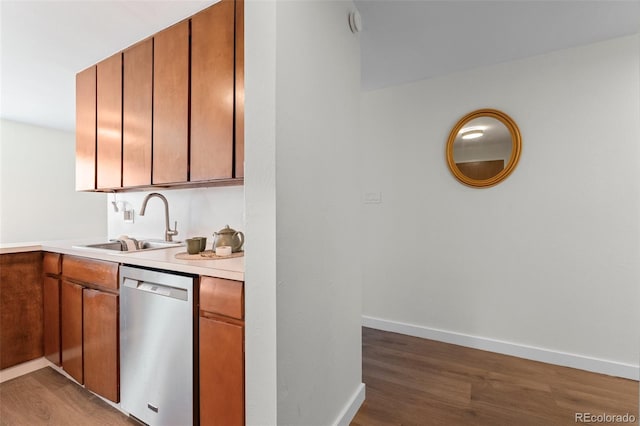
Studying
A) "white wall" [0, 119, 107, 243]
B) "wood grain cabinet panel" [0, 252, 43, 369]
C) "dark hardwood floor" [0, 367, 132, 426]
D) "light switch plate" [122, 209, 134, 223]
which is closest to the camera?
"dark hardwood floor" [0, 367, 132, 426]

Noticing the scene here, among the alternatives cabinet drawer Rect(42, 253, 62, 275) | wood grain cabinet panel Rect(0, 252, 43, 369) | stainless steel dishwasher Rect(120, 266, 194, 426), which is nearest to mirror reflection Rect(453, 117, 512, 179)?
stainless steel dishwasher Rect(120, 266, 194, 426)

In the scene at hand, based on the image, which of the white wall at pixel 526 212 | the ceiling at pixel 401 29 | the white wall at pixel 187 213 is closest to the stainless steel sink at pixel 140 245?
the white wall at pixel 187 213

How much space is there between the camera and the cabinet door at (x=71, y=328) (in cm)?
181

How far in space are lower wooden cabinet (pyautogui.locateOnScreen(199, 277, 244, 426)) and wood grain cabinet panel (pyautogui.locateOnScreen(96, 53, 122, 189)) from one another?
1504 mm

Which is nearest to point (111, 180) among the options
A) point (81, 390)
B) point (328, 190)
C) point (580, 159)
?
point (81, 390)

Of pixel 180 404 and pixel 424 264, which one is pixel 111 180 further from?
pixel 424 264

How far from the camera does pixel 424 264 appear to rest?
266cm

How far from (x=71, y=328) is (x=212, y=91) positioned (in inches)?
69.0

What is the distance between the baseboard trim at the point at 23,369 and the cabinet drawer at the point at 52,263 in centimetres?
65

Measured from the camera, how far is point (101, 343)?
1670 millimetres

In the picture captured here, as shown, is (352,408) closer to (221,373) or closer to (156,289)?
(221,373)

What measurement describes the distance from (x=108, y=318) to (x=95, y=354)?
11.2 inches

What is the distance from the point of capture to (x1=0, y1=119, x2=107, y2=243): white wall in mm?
4215

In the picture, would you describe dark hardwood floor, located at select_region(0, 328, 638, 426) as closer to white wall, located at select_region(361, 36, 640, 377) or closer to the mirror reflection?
white wall, located at select_region(361, 36, 640, 377)
